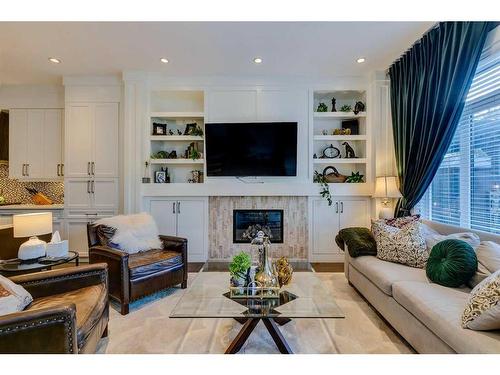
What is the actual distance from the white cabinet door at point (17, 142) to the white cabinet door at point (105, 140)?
4.41 ft

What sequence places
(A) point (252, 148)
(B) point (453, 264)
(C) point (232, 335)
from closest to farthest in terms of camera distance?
(B) point (453, 264) < (C) point (232, 335) < (A) point (252, 148)

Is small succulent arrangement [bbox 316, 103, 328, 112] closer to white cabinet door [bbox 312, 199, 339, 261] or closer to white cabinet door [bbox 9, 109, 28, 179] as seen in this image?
white cabinet door [bbox 312, 199, 339, 261]

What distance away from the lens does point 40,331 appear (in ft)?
4.15

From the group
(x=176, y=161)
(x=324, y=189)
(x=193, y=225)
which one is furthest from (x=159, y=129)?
(x=324, y=189)

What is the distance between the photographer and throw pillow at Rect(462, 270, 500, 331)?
132cm

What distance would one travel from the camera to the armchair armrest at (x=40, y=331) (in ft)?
4.00

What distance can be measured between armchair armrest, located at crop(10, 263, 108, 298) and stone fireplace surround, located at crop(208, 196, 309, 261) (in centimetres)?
208

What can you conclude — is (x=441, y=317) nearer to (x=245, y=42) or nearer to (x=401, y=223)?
(x=401, y=223)

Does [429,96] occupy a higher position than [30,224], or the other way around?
[429,96]

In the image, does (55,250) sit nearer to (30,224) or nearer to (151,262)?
(30,224)

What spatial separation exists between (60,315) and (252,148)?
3068 mm

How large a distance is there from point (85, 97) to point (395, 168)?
15.6ft

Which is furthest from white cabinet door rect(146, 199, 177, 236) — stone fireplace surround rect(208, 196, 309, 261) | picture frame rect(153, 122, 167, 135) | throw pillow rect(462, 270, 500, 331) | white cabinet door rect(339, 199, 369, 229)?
throw pillow rect(462, 270, 500, 331)
